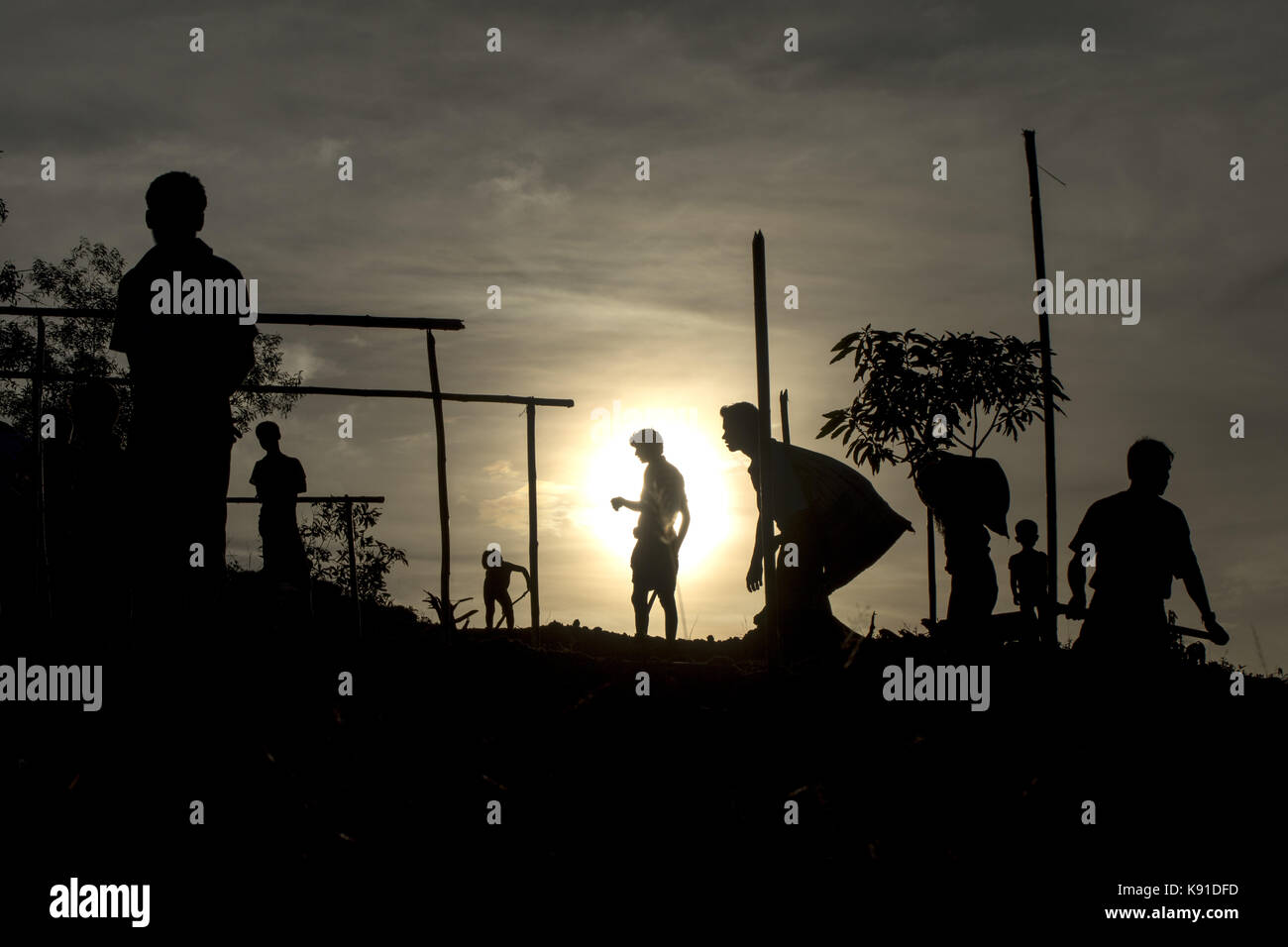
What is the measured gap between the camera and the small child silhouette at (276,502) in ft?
35.1

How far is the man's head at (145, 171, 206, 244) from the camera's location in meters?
5.28

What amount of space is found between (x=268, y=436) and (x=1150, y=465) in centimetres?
772

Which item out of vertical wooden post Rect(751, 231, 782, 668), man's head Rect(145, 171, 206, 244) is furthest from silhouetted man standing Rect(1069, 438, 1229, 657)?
man's head Rect(145, 171, 206, 244)

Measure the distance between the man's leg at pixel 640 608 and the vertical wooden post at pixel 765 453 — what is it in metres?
4.58

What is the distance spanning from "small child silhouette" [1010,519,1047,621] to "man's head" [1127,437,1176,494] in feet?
18.4

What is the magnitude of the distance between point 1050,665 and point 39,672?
5.71 m

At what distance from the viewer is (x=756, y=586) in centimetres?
757

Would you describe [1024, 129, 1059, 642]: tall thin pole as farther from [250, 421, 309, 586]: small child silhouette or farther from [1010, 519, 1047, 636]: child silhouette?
[250, 421, 309, 586]: small child silhouette

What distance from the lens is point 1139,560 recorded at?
21.9 ft

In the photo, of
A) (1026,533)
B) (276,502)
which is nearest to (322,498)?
(276,502)

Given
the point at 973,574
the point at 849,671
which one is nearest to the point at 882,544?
the point at 973,574

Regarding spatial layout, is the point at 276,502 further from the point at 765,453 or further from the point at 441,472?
the point at 765,453
